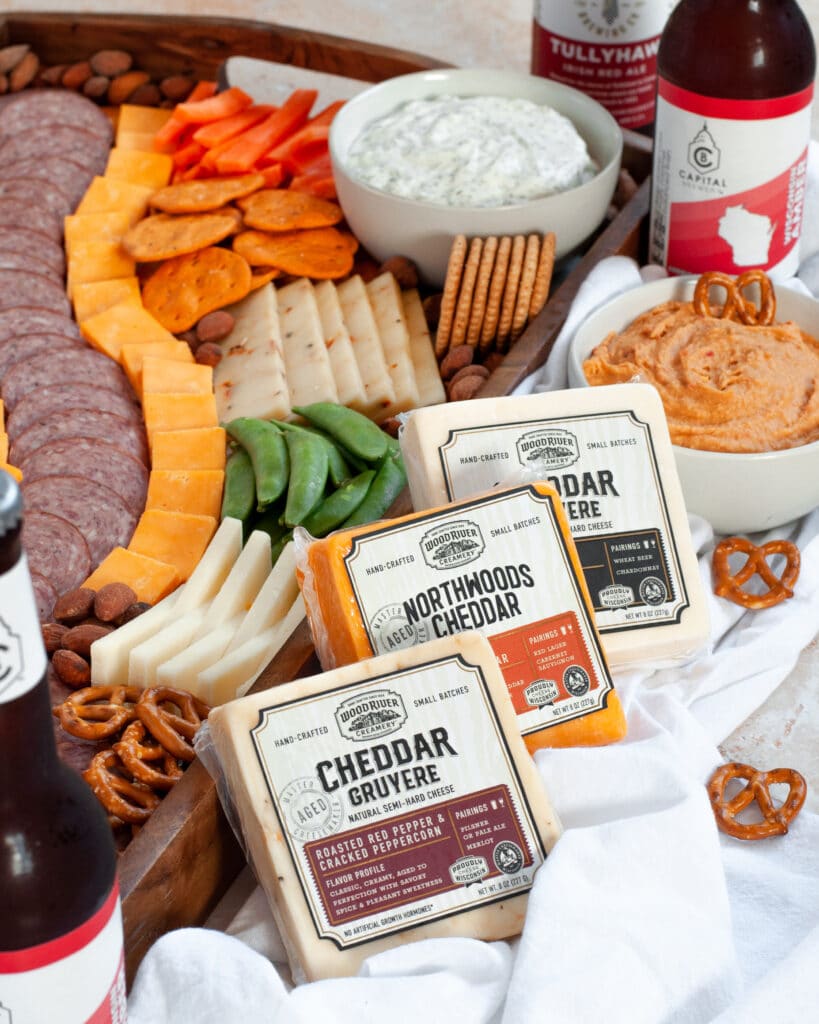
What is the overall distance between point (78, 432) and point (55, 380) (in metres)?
0.17

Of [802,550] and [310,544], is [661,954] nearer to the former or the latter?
[310,544]

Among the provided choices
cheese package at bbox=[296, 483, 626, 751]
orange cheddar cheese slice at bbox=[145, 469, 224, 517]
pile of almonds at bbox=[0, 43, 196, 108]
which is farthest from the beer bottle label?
pile of almonds at bbox=[0, 43, 196, 108]

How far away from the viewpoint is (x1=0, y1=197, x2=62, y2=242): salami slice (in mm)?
2525

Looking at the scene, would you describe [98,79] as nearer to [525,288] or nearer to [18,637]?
[525,288]

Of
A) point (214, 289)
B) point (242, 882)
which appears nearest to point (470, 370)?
point (214, 289)

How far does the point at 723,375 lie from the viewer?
72.1 inches

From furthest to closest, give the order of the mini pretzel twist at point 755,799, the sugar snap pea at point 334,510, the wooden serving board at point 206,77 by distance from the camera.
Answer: the sugar snap pea at point 334,510
the mini pretzel twist at point 755,799
the wooden serving board at point 206,77

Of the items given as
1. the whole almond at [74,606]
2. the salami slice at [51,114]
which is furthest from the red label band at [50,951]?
the salami slice at [51,114]

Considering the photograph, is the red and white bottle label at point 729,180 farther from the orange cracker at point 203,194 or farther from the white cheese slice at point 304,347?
the orange cracker at point 203,194

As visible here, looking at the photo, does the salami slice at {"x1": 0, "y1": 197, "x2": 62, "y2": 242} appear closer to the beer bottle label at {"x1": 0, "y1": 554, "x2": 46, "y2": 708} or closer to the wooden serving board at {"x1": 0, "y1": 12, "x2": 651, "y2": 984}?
the wooden serving board at {"x1": 0, "y1": 12, "x2": 651, "y2": 984}

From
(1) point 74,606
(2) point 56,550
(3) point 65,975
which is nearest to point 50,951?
(3) point 65,975

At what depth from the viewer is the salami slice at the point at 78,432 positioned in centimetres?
204

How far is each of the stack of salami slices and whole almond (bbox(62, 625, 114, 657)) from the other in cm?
11

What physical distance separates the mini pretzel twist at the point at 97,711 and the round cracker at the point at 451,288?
896mm
